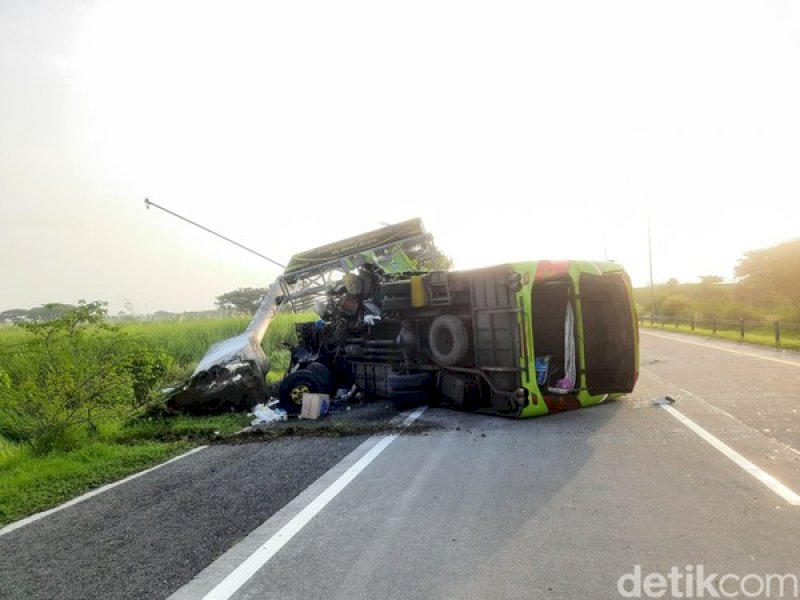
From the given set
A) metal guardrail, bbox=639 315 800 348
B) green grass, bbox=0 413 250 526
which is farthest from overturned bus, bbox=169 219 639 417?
metal guardrail, bbox=639 315 800 348

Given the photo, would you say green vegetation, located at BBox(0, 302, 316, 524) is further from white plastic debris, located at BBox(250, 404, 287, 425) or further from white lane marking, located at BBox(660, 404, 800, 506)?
white lane marking, located at BBox(660, 404, 800, 506)

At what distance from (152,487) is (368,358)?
5808mm

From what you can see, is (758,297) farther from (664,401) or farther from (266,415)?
(266,415)

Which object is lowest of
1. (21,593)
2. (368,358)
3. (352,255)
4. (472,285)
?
(21,593)

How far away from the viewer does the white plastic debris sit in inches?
401

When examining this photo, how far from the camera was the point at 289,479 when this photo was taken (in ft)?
19.8

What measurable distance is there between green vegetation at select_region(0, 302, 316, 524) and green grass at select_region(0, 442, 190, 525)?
14 mm

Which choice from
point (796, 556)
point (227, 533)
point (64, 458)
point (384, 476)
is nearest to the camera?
point (796, 556)

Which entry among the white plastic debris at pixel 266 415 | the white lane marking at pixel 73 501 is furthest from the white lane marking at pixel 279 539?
the white plastic debris at pixel 266 415

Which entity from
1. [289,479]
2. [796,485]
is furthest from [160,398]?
[796,485]

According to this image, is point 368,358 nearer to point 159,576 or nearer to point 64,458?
point 64,458

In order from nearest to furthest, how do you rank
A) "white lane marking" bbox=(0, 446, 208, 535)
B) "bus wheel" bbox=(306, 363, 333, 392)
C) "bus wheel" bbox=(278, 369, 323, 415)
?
1. "white lane marking" bbox=(0, 446, 208, 535)
2. "bus wheel" bbox=(278, 369, 323, 415)
3. "bus wheel" bbox=(306, 363, 333, 392)

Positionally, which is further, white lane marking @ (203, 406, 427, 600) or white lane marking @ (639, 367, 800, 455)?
white lane marking @ (639, 367, 800, 455)

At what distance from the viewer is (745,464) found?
5746 millimetres
